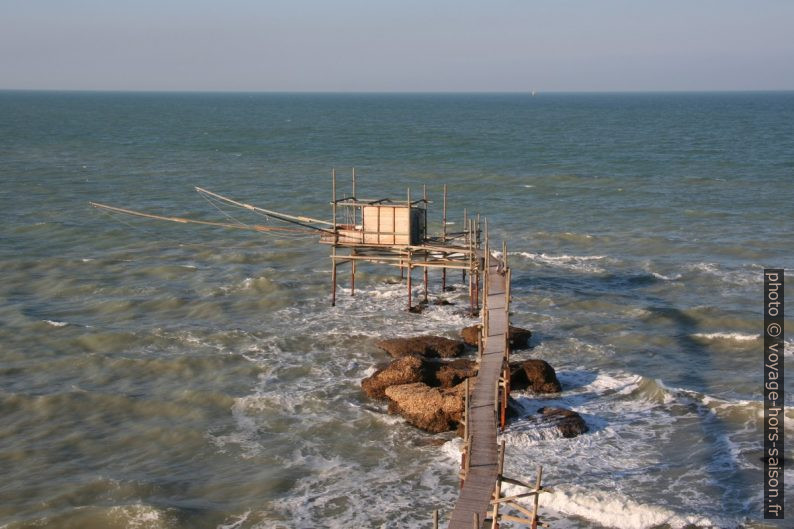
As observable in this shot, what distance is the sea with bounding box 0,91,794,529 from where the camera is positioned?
910 inches

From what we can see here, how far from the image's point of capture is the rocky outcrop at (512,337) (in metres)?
33.2

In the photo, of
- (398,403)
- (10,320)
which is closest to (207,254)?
(10,320)

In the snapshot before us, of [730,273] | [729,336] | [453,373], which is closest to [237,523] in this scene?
[453,373]

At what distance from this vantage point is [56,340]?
112 ft

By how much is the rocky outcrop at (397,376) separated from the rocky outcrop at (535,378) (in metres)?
2.97

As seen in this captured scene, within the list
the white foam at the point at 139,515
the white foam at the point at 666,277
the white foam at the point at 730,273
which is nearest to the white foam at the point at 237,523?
the white foam at the point at 139,515

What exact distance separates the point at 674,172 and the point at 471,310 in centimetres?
4791

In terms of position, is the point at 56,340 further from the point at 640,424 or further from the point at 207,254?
the point at 640,424

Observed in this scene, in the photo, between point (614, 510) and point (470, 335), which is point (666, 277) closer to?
point (470, 335)

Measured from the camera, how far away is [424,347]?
32188 mm

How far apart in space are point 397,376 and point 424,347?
3801 mm

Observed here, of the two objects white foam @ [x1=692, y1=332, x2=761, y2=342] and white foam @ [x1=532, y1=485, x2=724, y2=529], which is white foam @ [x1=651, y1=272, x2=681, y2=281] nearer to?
white foam @ [x1=692, y1=332, x2=761, y2=342]

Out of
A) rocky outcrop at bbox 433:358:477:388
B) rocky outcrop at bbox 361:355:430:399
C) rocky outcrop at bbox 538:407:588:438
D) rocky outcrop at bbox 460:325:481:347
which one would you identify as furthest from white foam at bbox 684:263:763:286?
rocky outcrop at bbox 361:355:430:399

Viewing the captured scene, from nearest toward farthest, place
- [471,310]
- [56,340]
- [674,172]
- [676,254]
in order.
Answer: [56,340], [471,310], [676,254], [674,172]
